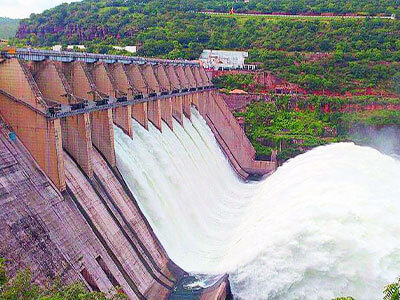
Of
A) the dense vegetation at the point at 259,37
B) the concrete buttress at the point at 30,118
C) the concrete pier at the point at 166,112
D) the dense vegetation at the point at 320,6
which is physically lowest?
the concrete pier at the point at 166,112

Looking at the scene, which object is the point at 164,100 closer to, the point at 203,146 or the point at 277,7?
the point at 203,146

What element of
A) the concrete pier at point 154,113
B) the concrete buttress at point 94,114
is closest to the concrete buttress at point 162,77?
the concrete pier at point 154,113

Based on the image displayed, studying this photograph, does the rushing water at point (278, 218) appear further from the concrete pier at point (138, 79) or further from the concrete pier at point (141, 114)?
the concrete pier at point (138, 79)

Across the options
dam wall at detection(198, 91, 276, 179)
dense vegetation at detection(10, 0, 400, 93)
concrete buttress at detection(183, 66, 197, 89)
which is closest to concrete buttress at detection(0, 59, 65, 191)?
dam wall at detection(198, 91, 276, 179)

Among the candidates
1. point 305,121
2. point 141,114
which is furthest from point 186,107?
point 305,121

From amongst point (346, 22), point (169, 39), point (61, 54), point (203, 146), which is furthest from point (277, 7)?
point (61, 54)

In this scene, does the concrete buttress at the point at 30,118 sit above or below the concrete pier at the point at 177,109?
above

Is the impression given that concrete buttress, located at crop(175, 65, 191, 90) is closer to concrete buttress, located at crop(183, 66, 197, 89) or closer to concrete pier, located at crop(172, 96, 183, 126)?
concrete buttress, located at crop(183, 66, 197, 89)
